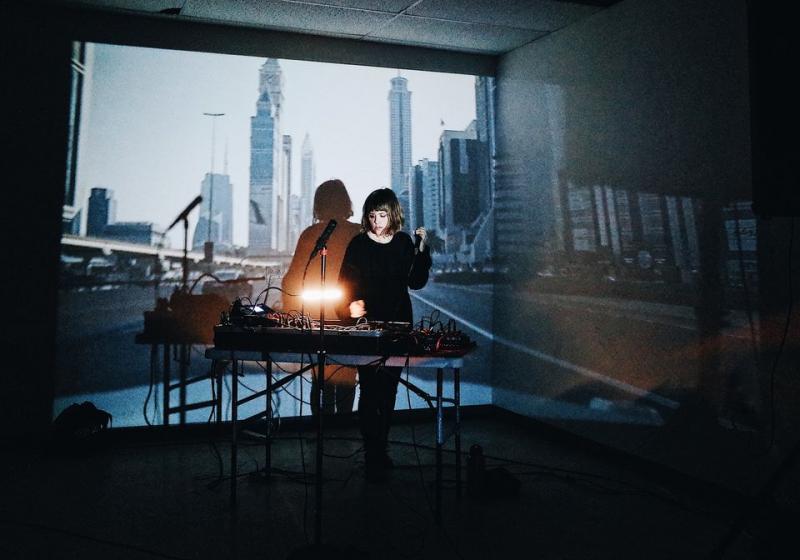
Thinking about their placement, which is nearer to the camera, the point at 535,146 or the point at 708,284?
the point at 708,284

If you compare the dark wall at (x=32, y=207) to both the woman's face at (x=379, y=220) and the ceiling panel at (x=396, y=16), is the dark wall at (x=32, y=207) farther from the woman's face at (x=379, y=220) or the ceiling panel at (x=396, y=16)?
the woman's face at (x=379, y=220)

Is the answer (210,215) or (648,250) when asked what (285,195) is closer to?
(210,215)

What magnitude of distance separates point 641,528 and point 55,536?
2517mm

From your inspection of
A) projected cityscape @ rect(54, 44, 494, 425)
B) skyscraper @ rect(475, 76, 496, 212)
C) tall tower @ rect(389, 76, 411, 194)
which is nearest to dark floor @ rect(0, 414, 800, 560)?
projected cityscape @ rect(54, 44, 494, 425)

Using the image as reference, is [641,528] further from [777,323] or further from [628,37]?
[628,37]

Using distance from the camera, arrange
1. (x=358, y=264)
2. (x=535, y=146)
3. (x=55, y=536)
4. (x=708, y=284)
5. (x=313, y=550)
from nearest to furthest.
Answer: (x=313, y=550) → (x=55, y=536) → (x=708, y=284) → (x=358, y=264) → (x=535, y=146)

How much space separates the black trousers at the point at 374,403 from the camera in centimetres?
320

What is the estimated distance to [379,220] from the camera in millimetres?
3256

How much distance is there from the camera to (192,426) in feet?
13.5

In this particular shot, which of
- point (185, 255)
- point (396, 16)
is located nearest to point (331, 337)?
point (185, 255)

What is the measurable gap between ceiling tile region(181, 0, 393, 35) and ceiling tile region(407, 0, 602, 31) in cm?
35

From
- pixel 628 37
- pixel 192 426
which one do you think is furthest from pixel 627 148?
pixel 192 426

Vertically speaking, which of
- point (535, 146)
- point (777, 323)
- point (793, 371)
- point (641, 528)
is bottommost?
point (641, 528)

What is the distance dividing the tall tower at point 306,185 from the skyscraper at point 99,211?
1.30 meters
